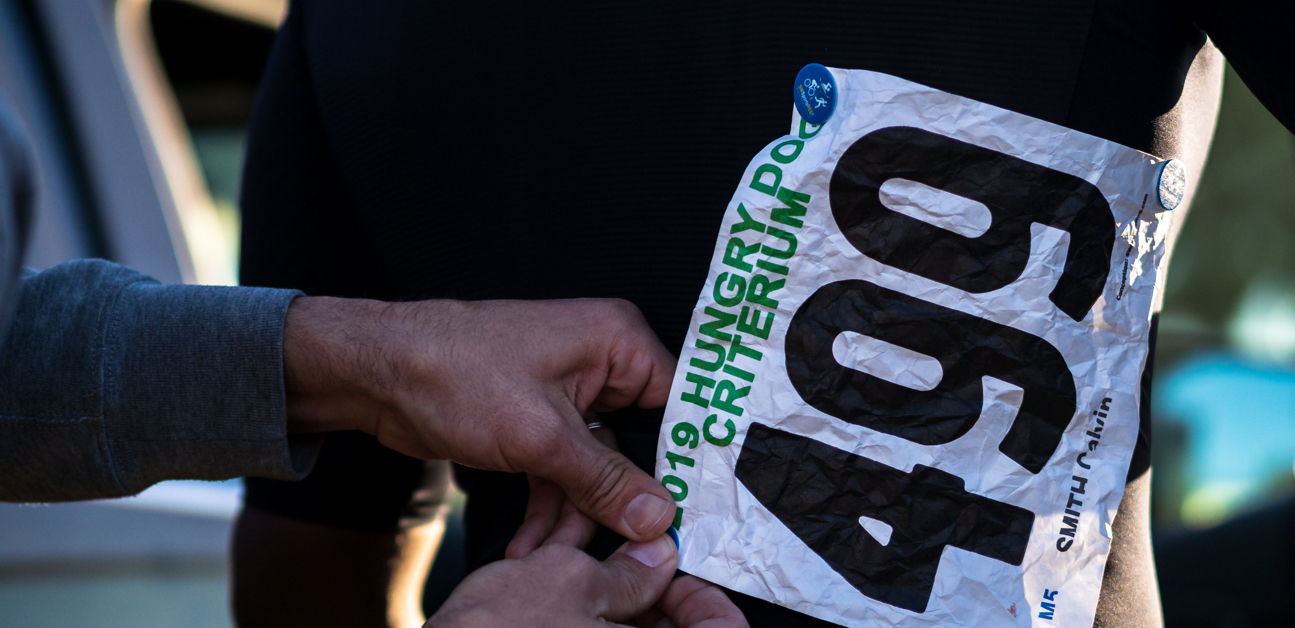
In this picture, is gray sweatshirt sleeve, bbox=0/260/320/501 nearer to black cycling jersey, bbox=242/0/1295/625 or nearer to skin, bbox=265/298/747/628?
skin, bbox=265/298/747/628

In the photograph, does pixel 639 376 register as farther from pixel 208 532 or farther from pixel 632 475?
pixel 208 532

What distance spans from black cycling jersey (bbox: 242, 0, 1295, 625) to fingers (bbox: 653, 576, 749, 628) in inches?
1.1

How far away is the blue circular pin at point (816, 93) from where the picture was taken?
32.2 inches

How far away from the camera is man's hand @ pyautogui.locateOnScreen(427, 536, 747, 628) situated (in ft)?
2.51

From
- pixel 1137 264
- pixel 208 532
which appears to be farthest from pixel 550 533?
pixel 208 532

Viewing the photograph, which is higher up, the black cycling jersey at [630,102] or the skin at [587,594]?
the black cycling jersey at [630,102]

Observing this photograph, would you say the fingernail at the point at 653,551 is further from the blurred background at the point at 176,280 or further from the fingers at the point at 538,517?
the blurred background at the point at 176,280

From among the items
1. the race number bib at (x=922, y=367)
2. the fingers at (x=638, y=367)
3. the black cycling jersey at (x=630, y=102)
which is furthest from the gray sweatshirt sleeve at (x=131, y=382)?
the race number bib at (x=922, y=367)

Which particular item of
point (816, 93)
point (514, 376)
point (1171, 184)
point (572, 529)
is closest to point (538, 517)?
point (572, 529)

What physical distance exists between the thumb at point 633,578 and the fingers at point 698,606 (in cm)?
1

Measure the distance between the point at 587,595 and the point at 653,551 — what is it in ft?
0.26

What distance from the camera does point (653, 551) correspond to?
2.74ft

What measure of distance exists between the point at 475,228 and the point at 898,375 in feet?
1.43

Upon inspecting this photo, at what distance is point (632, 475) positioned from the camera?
84 cm
